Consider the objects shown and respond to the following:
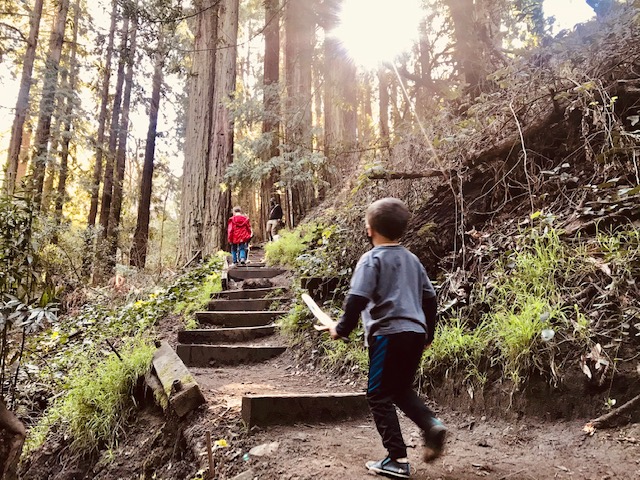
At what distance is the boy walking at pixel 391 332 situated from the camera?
2533 mm

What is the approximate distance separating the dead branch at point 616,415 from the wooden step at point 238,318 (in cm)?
498

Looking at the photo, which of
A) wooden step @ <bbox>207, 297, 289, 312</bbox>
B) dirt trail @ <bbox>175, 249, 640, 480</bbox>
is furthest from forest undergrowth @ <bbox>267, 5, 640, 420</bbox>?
wooden step @ <bbox>207, 297, 289, 312</bbox>

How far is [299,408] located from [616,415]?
7.46 ft

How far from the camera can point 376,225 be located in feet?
8.93

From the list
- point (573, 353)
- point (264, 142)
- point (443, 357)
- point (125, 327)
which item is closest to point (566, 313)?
point (573, 353)

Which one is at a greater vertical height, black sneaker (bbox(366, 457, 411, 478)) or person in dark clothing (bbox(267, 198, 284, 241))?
person in dark clothing (bbox(267, 198, 284, 241))

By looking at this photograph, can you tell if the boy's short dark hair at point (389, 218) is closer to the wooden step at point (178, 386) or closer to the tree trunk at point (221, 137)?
the wooden step at point (178, 386)

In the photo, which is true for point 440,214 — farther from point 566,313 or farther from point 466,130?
point 566,313

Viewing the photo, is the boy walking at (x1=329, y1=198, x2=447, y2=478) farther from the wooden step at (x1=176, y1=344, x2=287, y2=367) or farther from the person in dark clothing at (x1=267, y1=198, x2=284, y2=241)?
the person in dark clothing at (x1=267, y1=198, x2=284, y2=241)

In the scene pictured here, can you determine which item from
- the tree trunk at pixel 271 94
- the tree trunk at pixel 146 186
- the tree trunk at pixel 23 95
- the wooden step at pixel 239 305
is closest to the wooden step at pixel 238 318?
the wooden step at pixel 239 305

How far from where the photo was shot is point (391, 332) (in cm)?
253

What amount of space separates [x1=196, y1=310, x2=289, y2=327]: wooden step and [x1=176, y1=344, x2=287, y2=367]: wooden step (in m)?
1.21

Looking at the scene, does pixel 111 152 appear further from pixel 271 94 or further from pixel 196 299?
pixel 196 299

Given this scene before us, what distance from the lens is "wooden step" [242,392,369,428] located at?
3480 mm
